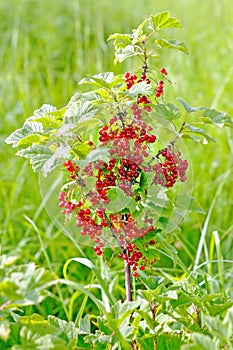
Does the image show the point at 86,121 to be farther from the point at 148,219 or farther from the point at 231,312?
the point at 231,312

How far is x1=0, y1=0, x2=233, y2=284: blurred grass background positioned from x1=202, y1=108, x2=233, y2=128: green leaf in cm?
64

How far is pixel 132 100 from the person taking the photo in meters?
1.17

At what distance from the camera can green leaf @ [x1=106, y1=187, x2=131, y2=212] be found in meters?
1.16

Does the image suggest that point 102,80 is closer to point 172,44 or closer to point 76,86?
point 172,44

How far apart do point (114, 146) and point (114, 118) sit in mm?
53

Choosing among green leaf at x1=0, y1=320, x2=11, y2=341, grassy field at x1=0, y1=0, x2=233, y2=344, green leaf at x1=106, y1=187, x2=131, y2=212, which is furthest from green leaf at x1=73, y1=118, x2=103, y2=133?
grassy field at x1=0, y1=0, x2=233, y2=344

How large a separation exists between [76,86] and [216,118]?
228cm

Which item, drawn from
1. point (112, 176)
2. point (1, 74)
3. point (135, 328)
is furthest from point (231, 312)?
point (1, 74)

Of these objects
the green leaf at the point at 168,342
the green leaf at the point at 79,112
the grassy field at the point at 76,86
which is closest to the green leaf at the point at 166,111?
the green leaf at the point at 79,112

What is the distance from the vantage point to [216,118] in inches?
45.9

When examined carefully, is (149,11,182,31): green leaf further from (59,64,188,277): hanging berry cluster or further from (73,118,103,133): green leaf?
(73,118,103,133): green leaf

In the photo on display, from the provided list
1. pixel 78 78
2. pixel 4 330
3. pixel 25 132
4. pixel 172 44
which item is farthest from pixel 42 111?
pixel 78 78

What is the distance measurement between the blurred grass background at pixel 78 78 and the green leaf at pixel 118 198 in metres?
0.60

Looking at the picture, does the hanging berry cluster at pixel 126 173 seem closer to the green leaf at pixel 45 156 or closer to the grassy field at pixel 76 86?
the green leaf at pixel 45 156
